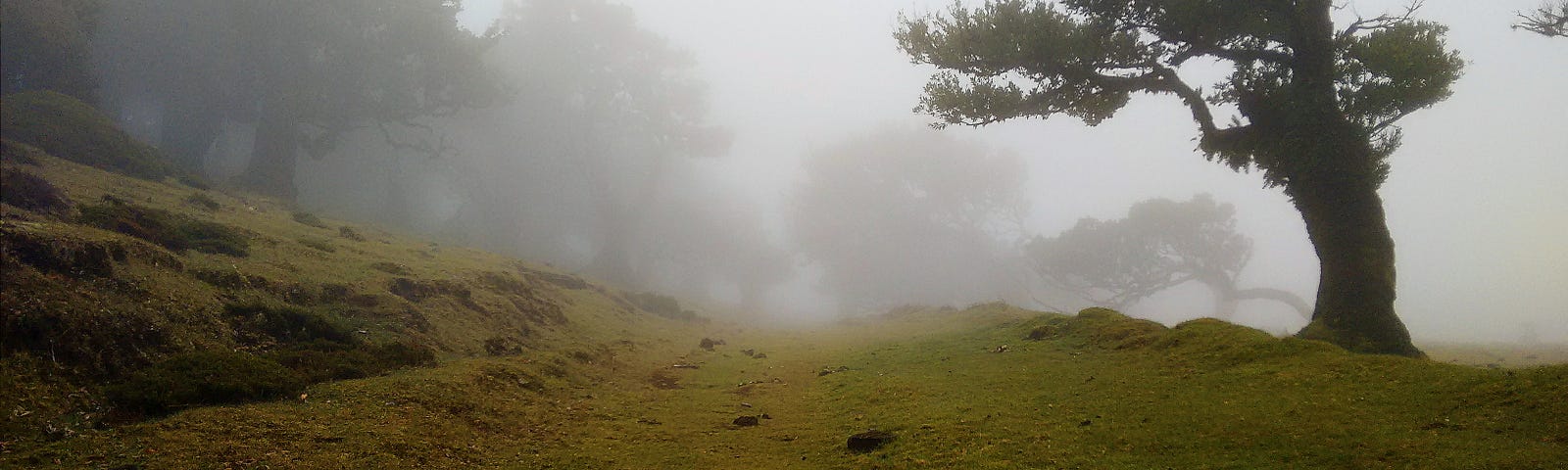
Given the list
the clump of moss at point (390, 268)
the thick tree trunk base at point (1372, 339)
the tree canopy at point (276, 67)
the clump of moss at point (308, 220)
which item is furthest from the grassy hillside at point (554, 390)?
the tree canopy at point (276, 67)

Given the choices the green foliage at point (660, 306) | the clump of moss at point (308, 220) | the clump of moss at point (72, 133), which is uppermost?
the clump of moss at point (72, 133)

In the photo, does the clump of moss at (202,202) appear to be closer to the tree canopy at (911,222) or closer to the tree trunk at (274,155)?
the tree trunk at (274,155)

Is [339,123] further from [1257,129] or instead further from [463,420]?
[1257,129]

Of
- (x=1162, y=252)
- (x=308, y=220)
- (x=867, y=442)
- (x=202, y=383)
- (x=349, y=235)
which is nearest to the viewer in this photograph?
(x=202, y=383)

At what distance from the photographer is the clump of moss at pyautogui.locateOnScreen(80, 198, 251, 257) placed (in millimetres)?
14539

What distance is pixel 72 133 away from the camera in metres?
25.8

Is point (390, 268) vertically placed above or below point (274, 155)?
below

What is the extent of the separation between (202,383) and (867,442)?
918cm

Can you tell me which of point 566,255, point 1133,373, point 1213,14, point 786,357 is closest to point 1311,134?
point 1213,14

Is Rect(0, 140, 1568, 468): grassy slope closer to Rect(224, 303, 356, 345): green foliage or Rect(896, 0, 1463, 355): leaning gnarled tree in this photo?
Rect(224, 303, 356, 345): green foliage

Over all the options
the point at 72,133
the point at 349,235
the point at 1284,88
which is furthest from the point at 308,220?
the point at 1284,88

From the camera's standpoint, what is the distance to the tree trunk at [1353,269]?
13562 mm

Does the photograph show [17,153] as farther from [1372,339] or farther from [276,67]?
[1372,339]

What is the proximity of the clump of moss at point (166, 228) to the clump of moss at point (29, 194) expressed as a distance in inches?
26.6
